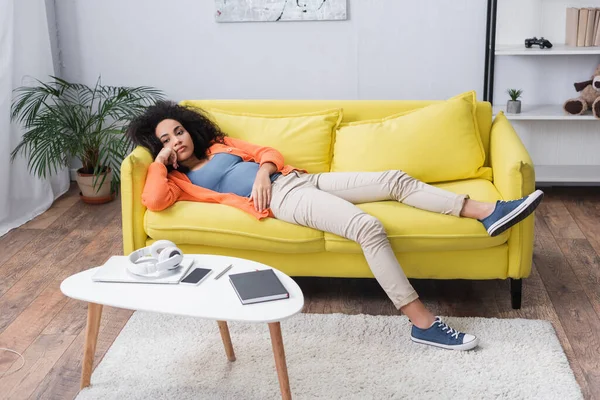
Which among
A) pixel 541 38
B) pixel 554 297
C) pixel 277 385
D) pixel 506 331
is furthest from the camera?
pixel 541 38

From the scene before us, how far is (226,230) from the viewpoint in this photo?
8.97ft

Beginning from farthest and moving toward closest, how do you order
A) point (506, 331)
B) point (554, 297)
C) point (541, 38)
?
1. point (541, 38)
2. point (554, 297)
3. point (506, 331)

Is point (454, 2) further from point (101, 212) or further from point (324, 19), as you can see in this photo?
point (101, 212)

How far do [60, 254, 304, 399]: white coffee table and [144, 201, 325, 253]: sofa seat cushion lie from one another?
1.55ft

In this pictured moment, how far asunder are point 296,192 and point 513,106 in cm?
164

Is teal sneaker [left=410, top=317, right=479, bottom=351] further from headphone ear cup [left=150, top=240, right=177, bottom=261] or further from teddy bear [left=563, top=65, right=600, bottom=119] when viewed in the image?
teddy bear [left=563, top=65, right=600, bottom=119]

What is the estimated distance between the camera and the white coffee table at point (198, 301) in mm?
1944

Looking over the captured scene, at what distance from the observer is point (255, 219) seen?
8.95 feet

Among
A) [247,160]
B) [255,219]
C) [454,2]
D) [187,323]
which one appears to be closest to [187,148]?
[247,160]

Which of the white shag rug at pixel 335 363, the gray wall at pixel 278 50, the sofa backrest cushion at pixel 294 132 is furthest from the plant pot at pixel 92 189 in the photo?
the white shag rug at pixel 335 363

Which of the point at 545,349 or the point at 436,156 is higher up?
the point at 436,156

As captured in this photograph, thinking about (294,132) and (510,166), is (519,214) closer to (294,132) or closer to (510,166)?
(510,166)

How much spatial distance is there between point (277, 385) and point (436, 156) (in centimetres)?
117

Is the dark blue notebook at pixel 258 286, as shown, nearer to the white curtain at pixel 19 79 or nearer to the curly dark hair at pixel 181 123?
the curly dark hair at pixel 181 123
